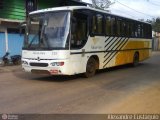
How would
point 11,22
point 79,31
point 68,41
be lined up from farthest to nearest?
1. point 11,22
2. point 79,31
3. point 68,41

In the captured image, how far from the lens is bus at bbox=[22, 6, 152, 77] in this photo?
13.7 metres

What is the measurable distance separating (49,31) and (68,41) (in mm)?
875

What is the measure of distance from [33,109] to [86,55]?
258 inches

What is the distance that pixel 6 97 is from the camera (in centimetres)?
1062

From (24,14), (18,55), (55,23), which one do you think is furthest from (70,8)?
(24,14)

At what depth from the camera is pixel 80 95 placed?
441 inches

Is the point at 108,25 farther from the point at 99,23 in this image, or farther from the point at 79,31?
the point at 79,31

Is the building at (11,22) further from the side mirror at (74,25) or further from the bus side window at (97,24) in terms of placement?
the side mirror at (74,25)

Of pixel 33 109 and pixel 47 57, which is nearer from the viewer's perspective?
pixel 33 109

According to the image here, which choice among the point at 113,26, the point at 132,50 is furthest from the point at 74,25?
the point at 132,50

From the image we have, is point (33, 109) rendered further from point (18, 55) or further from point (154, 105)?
point (18, 55)

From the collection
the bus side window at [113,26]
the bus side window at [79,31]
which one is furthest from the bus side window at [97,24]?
the bus side window at [113,26]

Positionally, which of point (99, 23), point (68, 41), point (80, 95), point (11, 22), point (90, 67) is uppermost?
point (11, 22)

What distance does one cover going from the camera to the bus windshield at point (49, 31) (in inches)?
541
